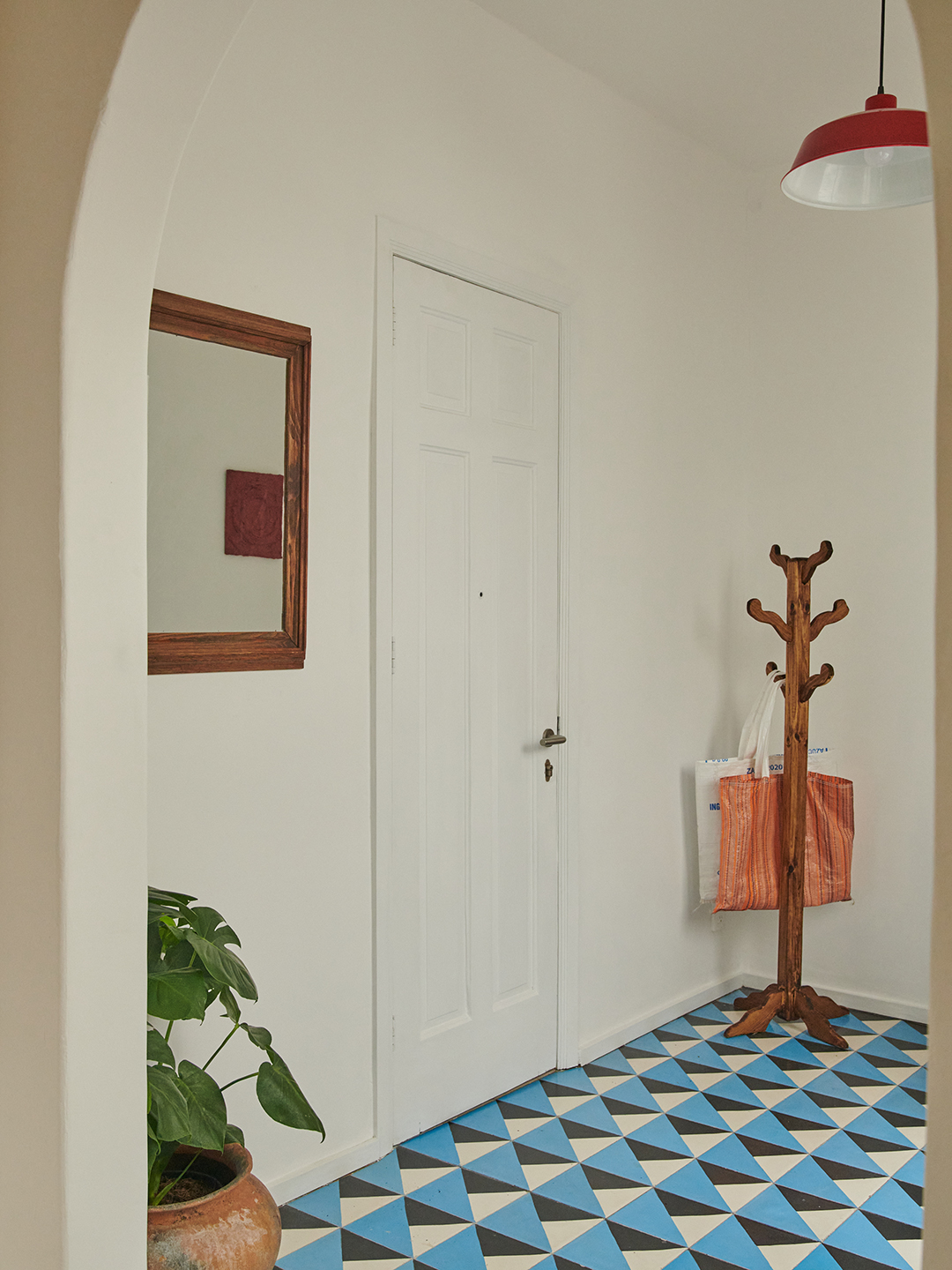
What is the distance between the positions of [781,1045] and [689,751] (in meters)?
1.02

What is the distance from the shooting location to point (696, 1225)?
2314mm

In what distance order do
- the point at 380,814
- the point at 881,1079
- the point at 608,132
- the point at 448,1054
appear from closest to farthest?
the point at 380,814, the point at 448,1054, the point at 881,1079, the point at 608,132

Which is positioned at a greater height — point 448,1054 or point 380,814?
point 380,814

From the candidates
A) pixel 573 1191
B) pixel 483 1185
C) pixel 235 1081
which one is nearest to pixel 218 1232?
pixel 235 1081

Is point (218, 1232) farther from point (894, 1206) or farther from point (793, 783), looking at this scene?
point (793, 783)

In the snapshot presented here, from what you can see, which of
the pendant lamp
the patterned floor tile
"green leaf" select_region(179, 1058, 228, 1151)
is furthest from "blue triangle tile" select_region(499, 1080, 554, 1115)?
the pendant lamp

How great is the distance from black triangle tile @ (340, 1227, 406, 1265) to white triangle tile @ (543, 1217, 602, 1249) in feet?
1.06

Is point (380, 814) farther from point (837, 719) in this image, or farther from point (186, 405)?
point (837, 719)

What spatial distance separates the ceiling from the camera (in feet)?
9.50

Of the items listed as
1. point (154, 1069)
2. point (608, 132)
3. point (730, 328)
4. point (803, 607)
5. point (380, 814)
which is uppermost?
point (608, 132)

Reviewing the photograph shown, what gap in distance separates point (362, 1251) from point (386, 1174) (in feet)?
1.04

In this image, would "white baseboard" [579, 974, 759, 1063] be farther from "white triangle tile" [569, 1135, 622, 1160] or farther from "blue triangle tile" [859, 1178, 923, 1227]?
"blue triangle tile" [859, 1178, 923, 1227]

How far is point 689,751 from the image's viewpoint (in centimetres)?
379

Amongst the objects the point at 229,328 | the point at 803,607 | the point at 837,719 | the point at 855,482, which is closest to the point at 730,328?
the point at 855,482
